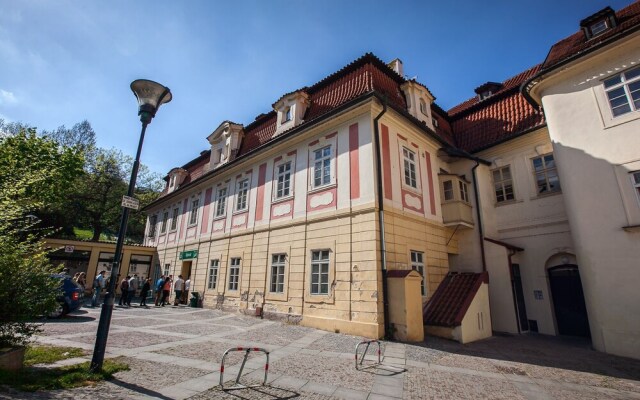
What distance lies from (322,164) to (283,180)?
2534mm

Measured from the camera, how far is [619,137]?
9.48m

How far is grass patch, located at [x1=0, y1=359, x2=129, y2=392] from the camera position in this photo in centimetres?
420

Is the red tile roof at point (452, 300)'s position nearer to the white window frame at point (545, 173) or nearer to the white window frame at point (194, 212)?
the white window frame at point (545, 173)

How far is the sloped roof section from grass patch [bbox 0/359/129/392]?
1619cm

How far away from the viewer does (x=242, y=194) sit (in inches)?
651

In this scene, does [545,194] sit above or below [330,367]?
above

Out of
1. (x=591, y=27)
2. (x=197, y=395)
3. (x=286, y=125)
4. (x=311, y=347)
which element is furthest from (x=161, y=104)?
(x=591, y=27)

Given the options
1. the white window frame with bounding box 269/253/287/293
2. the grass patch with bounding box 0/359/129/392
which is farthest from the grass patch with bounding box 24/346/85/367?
the white window frame with bounding box 269/253/287/293

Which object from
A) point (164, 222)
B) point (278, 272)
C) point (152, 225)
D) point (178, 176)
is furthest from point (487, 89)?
point (152, 225)

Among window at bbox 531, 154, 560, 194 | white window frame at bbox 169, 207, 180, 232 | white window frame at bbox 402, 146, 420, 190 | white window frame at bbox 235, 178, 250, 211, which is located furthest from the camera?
white window frame at bbox 169, 207, 180, 232

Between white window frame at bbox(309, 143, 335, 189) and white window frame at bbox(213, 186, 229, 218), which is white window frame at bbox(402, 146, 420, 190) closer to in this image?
white window frame at bbox(309, 143, 335, 189)

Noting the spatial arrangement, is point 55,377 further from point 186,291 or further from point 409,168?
point 186,291

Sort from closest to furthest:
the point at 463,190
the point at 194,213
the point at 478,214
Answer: the point at 478,214 < the point at 463,190 < the point at 194,213

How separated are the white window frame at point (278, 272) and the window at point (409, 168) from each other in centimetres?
592
